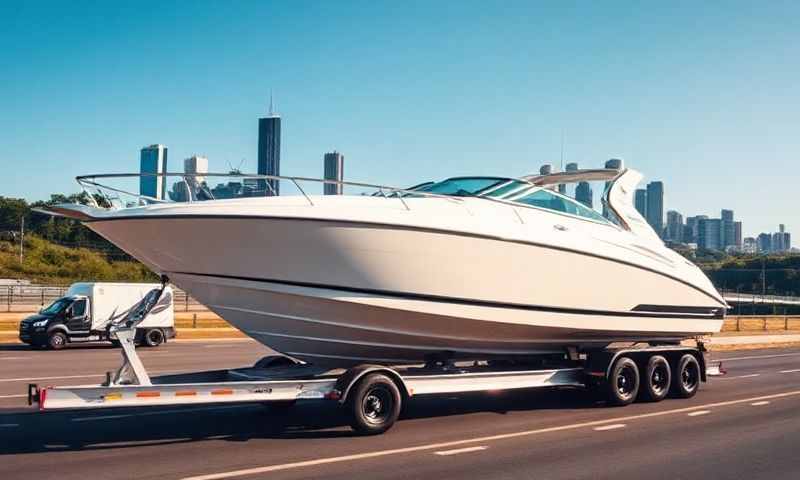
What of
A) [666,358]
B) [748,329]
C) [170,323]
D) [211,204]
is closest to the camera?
[211,204]

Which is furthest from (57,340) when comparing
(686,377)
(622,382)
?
(686,377)

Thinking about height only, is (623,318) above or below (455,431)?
above

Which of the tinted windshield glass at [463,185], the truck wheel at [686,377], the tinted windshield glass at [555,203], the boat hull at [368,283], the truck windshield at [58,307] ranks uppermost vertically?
the tinted windshield glass at [463,185]

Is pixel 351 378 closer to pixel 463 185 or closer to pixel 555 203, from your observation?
pixel 463 185

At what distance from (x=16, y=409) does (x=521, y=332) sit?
23.8 ft

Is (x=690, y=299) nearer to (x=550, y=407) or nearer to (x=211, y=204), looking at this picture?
(x=550, y=407)

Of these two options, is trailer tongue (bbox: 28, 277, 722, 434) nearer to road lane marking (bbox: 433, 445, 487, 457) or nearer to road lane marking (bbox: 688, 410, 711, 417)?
road lane marking (bbox: 688, 410, 711, 417)

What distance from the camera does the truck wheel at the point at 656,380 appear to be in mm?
13188

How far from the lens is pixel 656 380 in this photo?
13.5 m

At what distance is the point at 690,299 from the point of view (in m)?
14.2

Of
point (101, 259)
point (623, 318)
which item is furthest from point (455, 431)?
point (101, 259)

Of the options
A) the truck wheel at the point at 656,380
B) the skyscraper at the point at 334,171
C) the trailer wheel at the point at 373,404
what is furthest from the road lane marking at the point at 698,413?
the skyscraper at the point at 334,171

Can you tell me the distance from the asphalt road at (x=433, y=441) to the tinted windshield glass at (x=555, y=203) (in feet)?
10.3

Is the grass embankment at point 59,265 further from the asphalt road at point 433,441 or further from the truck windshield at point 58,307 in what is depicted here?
the asphalt road at point 433,441
